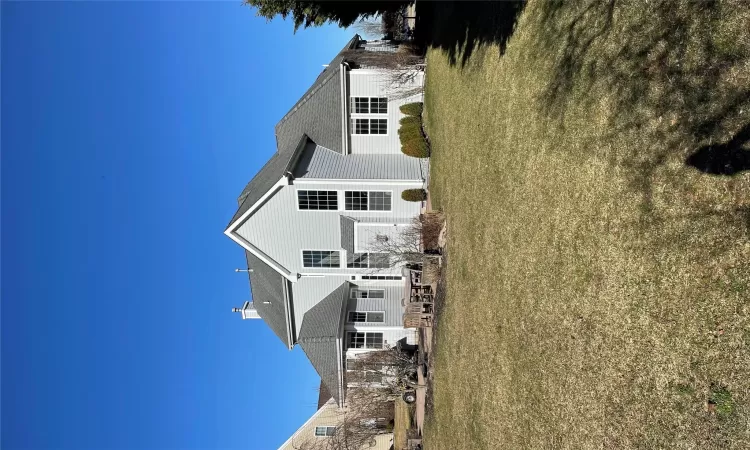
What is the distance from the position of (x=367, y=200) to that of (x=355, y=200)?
594 millimetres

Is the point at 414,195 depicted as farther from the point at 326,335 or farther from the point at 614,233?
the point at 614,233

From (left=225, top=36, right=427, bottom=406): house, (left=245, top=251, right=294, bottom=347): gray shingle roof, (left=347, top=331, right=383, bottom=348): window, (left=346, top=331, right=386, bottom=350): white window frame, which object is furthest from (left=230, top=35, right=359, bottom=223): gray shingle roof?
(left=347, top=331, right=383, bottom=348): window

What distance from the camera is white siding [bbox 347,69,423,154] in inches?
931

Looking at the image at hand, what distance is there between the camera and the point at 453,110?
1808 cm

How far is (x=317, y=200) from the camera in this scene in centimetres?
2278

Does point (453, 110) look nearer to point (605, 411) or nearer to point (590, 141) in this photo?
point (590, 141)

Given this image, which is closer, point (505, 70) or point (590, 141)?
point (590, 141)

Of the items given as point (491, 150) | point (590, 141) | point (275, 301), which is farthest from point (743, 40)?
point (275, 301)

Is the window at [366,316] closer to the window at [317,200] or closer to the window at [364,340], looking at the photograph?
the window at [364,340]

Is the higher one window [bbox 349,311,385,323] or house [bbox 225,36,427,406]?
house [bbox 225,36,427,406]

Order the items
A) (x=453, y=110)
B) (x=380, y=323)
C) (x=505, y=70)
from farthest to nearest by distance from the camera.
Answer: (x=380, y=323)
(x=453, y=110)
(x=505, y=70)

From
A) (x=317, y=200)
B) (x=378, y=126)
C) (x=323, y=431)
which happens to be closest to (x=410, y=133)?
(x=378, y=126)

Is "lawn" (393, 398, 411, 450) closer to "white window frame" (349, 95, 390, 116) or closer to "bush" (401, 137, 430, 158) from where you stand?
"bush" (401, 137, 430, 158)

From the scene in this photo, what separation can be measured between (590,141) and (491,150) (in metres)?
4.73
